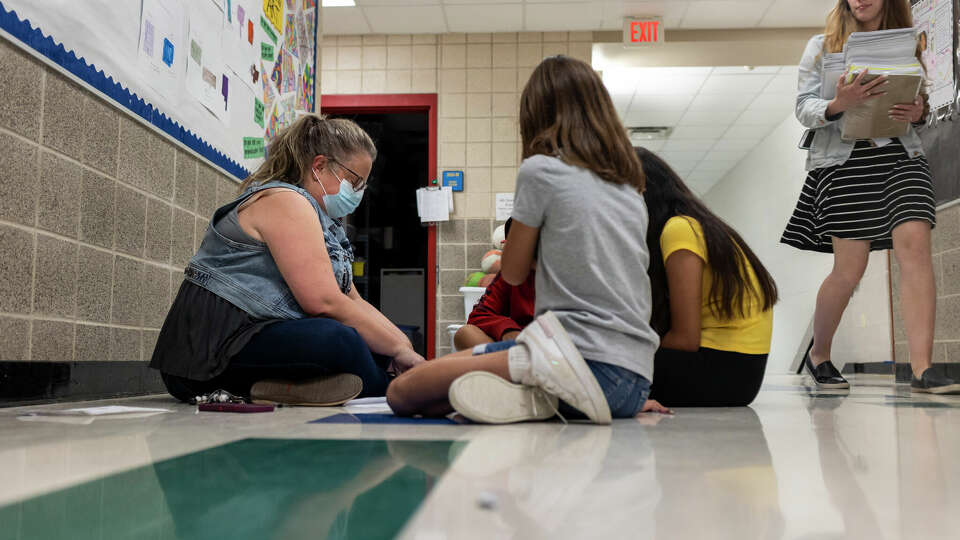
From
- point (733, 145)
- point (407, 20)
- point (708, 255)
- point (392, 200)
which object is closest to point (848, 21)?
point (708, 255)

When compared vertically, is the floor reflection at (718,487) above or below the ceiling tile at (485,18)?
below

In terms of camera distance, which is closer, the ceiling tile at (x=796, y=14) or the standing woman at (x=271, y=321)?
the standing woman at (x=271, y=321)

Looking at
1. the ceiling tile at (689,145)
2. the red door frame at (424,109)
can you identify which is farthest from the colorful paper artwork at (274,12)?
the ceiling tile at (689,145)

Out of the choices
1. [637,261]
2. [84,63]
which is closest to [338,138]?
[84,63]

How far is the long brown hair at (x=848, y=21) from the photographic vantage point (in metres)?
2.68

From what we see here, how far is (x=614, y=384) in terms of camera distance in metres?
1.44

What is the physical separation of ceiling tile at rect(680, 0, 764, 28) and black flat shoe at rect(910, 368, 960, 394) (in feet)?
11.0

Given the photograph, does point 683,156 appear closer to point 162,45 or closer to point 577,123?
point 162,45

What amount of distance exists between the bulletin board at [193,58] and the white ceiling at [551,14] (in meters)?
1.44

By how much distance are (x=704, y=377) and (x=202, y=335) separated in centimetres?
128

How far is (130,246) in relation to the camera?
7.45 feet

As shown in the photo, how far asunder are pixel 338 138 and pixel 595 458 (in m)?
1.45

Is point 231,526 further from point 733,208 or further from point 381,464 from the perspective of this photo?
point 733,208

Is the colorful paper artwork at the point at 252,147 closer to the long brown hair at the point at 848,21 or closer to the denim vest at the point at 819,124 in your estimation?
the denim vest at the point at 819,124
